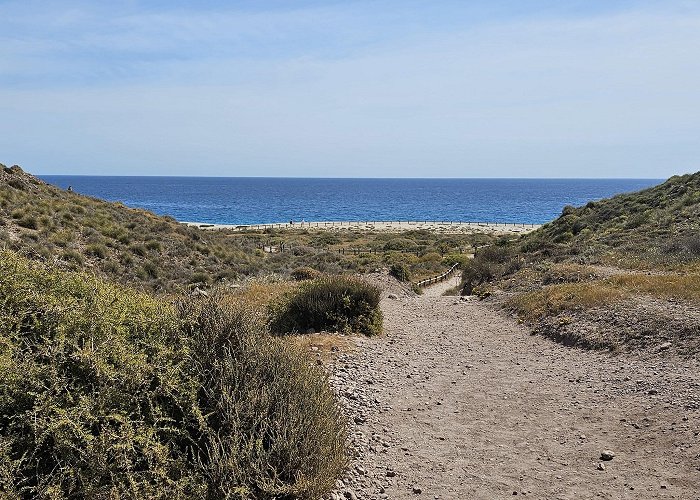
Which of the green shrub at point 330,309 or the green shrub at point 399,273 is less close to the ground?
the green shrub at point 330,309

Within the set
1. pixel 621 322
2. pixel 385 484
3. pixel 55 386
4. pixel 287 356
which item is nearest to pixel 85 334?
pixel 55 386

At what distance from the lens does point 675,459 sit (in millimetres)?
6277

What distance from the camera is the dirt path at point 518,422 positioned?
5.91m

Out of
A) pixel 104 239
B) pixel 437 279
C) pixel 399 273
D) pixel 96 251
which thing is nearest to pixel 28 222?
pixel 104 239

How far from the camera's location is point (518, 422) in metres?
7.84

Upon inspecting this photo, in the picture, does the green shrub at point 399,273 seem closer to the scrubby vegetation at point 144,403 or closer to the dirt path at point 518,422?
the dirt path at point 518,422

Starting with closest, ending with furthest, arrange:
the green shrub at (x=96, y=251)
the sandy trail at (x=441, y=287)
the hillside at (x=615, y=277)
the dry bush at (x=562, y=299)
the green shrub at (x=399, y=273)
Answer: the hillside at (x=615, y=277) < the dry bush at (x=562, y=299) < the green shrub at (x=96, y=251) < the green shrub at (x=399, y=273) < the sandy trail at (x=441, y=287)

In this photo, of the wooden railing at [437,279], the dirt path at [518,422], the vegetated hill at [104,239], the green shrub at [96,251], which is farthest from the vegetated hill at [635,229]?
the green shrub at [96,251]

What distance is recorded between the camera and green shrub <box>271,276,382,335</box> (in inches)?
508

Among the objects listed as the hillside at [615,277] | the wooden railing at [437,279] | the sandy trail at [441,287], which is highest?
the hillside at [615,277]

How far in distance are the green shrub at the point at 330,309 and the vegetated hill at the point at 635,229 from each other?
37.8 feet

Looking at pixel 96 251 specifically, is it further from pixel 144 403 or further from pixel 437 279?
pixel 144 403

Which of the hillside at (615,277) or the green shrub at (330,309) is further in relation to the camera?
the green shrub at (330,309)

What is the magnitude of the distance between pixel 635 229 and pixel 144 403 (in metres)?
28.6
